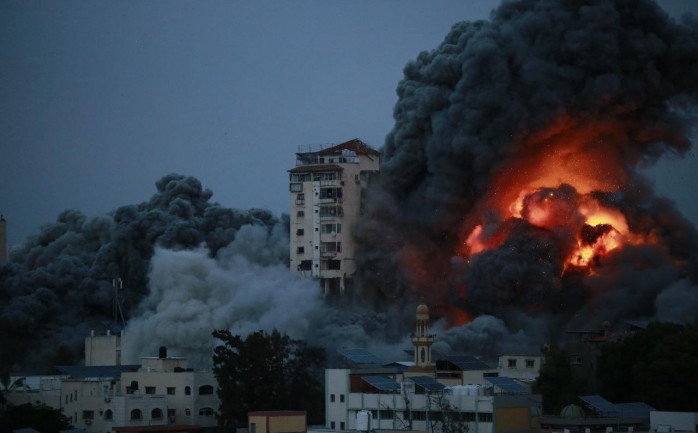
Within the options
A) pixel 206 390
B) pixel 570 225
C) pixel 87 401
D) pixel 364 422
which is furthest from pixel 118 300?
pixel 364 422

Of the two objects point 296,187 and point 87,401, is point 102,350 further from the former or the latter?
point 87,401

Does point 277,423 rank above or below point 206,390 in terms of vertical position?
below

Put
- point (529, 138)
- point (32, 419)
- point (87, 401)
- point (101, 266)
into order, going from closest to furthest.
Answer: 1. point (32, 419)
2. point (87, 401)
3. point (529, 138)
4. point (101, 266)

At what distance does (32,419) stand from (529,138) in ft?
126

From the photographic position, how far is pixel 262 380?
289ft

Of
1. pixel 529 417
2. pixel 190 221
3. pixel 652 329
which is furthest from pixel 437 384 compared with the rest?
pixel 190 221

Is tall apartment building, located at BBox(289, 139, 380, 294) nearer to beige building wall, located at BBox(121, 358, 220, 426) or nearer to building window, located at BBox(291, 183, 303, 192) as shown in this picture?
building window, located at BBox(291, 183, 303, 192)

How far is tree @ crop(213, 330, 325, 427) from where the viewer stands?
86.8 m

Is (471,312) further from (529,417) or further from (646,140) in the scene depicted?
(529,417)

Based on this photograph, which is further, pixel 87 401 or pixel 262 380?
pixel 87 401

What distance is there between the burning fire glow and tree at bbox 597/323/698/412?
699 inches

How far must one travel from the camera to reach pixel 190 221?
125500 millimetres

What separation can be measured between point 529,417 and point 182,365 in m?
24.1

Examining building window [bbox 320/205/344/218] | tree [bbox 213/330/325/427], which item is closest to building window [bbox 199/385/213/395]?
tree [bbox 213/330/325/427]
